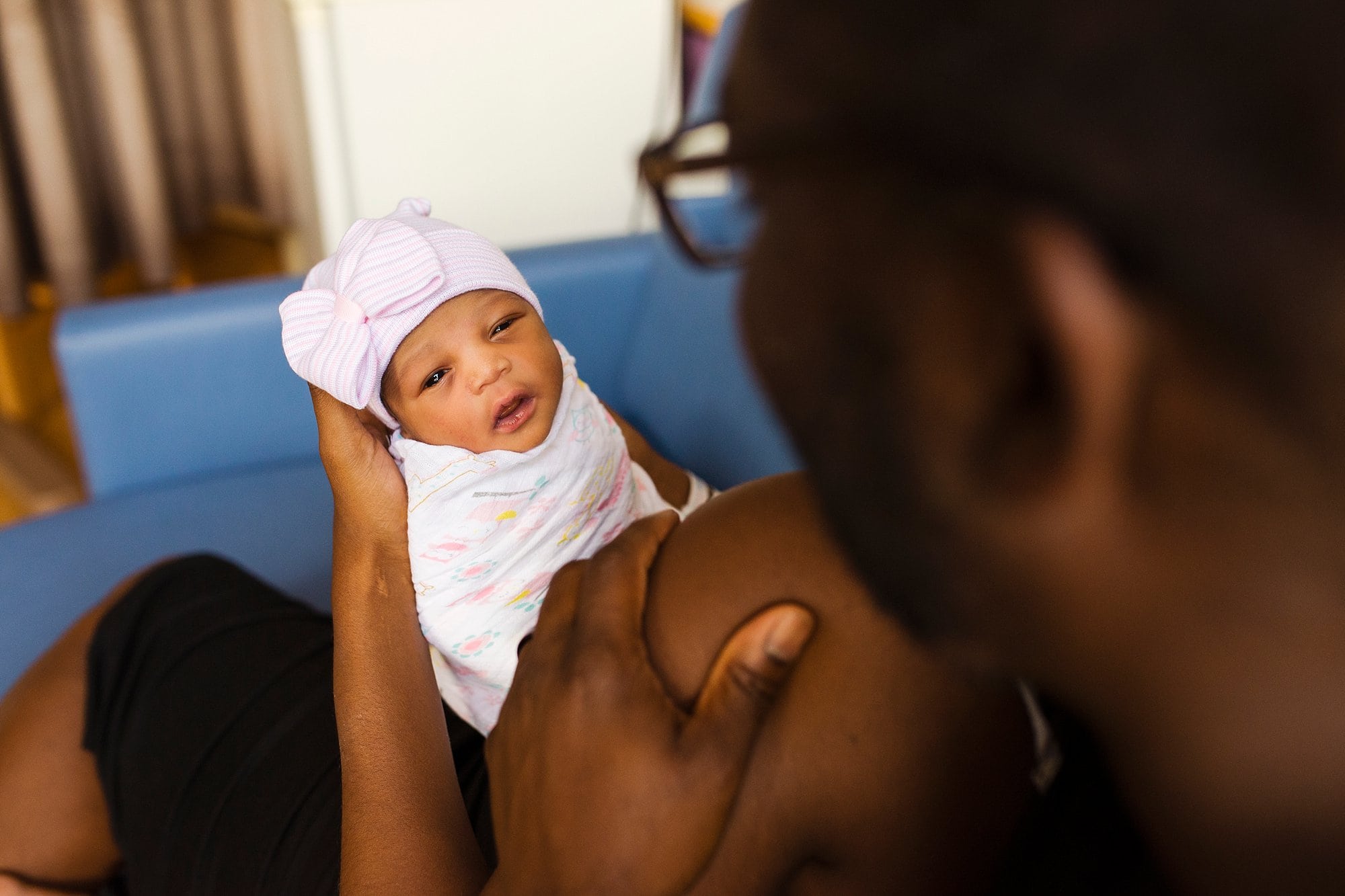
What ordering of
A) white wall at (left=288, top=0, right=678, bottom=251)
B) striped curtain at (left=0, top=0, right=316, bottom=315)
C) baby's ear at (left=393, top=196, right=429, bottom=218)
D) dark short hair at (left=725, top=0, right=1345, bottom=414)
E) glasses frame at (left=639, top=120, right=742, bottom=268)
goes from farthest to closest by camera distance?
striped curtain at (left=0, top=0, right=316, bottom=315) → white wall at (left=288, top=0, right=678, bottom=251) → baby's ear at (left=393, top=196, right=429, bottom=218) → glasses frame at (left=639, top=120, right=742, bottom=268) → dark short hair at (left=725, top=0, right=1345, bottom=414)

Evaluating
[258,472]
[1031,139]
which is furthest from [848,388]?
[258,472]

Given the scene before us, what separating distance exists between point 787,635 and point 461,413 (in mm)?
424

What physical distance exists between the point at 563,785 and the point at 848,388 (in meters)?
0.32

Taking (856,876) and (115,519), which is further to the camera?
(115,519)

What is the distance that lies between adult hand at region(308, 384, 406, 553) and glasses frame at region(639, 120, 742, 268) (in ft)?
1.32

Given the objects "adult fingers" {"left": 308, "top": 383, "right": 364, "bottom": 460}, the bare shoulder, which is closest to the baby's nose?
"adult fingers" {"left": 308, "top": 383, "right": 364, "bottom": 460}

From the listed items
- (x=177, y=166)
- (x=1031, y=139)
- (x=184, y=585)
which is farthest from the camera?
(x=177, y=166)

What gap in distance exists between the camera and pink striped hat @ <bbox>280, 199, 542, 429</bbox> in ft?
2.67

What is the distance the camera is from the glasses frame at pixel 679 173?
0.38 meters

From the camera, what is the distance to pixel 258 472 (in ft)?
4.70

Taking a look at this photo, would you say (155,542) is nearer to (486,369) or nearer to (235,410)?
(235,410)

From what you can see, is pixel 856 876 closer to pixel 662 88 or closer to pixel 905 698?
pixel 905 698

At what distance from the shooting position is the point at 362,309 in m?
0.84

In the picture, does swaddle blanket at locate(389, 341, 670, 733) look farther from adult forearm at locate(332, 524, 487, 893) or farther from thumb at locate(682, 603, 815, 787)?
thumb at locate(682, 603, 815, 787)
